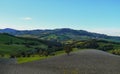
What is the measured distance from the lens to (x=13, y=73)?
48.2m

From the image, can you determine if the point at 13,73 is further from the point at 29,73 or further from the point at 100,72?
the point at 100,72

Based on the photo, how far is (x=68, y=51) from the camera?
3848 inches

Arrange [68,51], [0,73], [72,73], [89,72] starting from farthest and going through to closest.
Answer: [68,51] < [89,72] < [72,73] < [0,73]

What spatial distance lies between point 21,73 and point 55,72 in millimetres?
7123

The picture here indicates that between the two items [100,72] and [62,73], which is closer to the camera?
[62,73]

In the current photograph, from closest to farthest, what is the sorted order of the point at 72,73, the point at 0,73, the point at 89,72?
the point at 0,73
the point at 72,73
the point at 89,72

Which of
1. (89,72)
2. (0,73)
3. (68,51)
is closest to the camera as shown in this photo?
(0,73)

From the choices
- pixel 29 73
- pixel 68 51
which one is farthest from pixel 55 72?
pixel 68 51

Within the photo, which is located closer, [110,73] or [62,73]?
[62,73]

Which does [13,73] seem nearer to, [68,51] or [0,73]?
[0,73]

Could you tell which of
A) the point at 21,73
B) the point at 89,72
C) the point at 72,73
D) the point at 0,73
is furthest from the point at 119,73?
the point at 0,73

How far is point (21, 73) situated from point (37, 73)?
9.83 ft

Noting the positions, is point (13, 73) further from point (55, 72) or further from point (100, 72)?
point (100, 72)

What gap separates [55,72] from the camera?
52344mm
